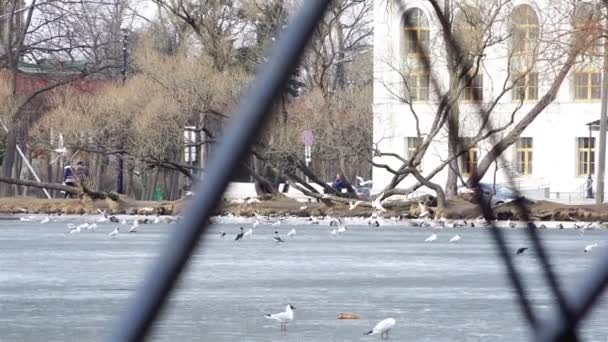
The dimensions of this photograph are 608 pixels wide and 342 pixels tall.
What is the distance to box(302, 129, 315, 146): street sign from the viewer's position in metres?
31.4

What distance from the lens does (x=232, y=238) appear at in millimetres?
22781

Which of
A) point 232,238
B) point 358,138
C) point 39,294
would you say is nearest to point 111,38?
point 358,138

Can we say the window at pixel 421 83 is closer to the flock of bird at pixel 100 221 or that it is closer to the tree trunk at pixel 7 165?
the flock of bird at pixel 100 221

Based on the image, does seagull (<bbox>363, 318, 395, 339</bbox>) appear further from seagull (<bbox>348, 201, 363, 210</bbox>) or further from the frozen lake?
seagull (<bbox>348, 201, 363, 210</bbox>)

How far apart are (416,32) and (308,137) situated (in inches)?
1167

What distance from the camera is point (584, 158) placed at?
176 feet

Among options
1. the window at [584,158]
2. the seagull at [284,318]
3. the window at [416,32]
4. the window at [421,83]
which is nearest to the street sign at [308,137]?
the seagull at [284,318]

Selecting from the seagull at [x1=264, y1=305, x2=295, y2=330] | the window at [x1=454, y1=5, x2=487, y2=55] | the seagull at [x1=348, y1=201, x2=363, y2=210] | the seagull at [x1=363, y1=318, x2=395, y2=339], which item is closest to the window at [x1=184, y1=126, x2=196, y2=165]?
the seagull at [x1=348, y1=201, x2=363, y2=210]

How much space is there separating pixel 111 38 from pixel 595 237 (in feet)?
109

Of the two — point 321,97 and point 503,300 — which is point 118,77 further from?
point 503,300

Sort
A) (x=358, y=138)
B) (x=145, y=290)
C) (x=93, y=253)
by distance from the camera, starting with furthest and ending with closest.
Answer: (x=358, y=138), (x=93, y=253), (x=145, y=290)

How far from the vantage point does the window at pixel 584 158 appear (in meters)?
53.3

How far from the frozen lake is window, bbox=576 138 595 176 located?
102 feet

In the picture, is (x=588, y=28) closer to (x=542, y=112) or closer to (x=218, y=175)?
(x=542, y=112)
